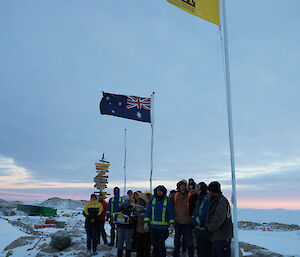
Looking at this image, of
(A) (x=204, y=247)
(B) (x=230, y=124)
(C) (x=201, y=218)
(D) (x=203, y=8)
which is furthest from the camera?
(D) (x=203, y=8)

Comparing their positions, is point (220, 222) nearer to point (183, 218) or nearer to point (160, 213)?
point (160, 213)

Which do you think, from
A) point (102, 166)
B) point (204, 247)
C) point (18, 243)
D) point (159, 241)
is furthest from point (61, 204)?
point (204, 247)

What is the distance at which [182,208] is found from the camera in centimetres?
765

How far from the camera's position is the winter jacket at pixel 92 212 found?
954cm

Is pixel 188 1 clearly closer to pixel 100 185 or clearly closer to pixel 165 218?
pixel 165 218

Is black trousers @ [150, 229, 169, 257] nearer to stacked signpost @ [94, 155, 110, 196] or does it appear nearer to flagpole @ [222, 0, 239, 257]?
flagpole @ [222, 0, 239, 257]

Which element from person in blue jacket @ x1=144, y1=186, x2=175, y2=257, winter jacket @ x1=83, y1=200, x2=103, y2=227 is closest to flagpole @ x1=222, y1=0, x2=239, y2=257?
person in blue jacket @ x1=144, y1=186, x2=175, y2=257

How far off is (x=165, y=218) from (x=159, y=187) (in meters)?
0.85

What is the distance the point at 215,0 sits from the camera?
324 inches

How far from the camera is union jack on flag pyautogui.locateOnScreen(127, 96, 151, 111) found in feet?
47.9

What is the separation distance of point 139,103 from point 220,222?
10359mm

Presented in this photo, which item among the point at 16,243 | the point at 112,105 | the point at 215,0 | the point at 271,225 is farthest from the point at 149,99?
Answer: the point at 271,225

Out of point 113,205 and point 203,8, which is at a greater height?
point 203,8

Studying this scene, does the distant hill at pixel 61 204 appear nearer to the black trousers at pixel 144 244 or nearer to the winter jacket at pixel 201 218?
the black trousers at pixel 144 244
